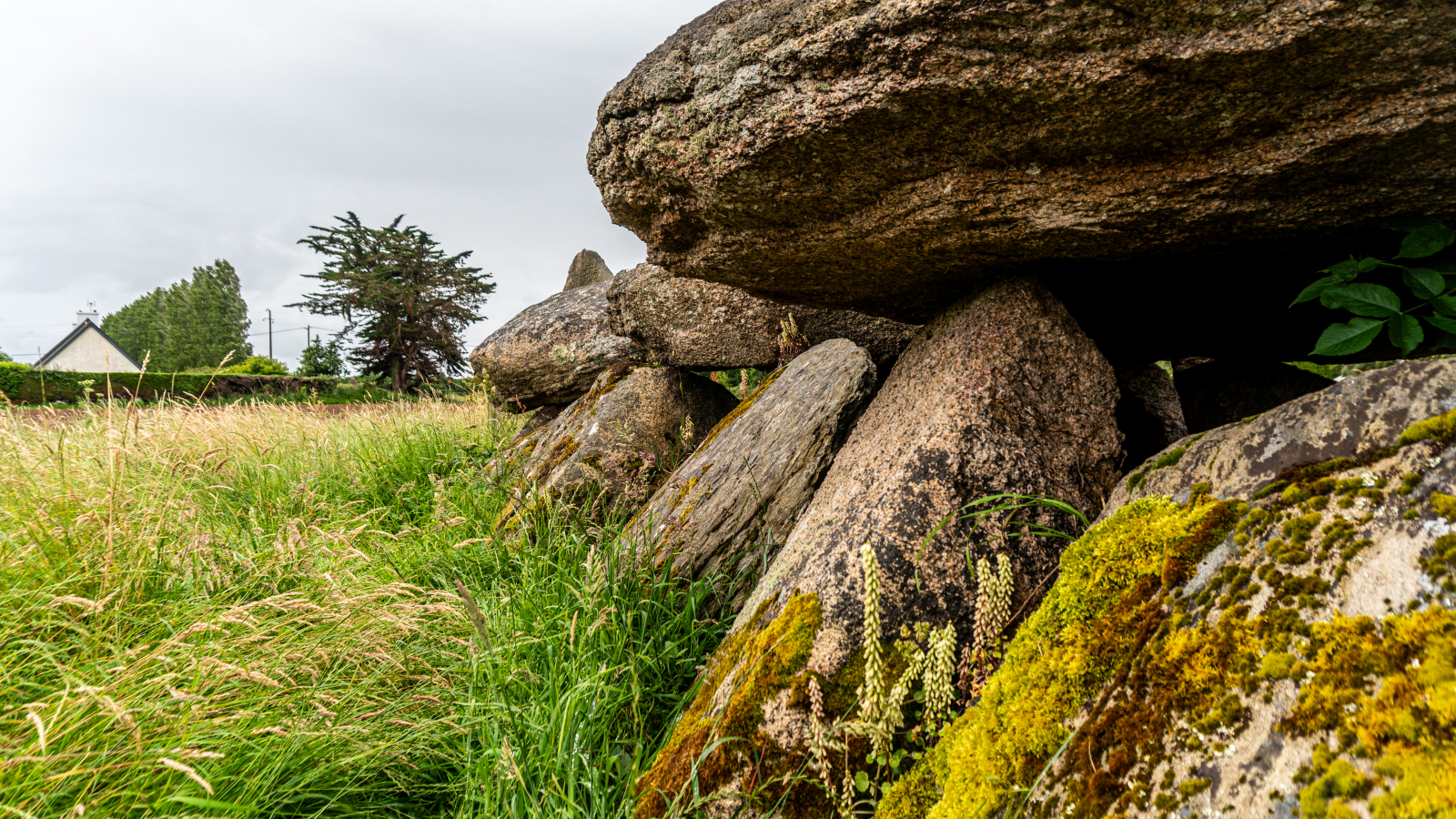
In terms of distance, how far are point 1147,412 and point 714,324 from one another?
111 inches

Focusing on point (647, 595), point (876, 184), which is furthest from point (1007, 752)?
point (876, 184)

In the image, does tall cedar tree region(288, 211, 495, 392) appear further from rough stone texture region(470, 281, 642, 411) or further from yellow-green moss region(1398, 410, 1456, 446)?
yellow-green moss region(1398, 410, 1456, 446)

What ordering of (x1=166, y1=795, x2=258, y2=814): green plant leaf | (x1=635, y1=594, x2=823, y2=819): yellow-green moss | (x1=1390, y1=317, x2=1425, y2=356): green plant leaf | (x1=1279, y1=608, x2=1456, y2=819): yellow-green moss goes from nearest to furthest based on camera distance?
(x1=1279, y1=608, x2=1456, y2=819): yellow-green moss → (x1=166, y1=795, x2=258, y2=814): green plant leaf → (x1=635, y1=594, x2=823, y2=819): yellow-green moss → (x1=1390, y1=317, x2=1425, y2=356): green plant leaf

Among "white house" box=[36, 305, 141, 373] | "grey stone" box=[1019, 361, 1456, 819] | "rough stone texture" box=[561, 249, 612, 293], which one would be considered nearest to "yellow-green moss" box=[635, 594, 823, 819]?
"grey stone" box=[1019, 361, 1456, 819]

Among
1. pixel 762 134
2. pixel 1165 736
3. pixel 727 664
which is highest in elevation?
pixel 762 134

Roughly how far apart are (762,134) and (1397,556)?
218 centimetres

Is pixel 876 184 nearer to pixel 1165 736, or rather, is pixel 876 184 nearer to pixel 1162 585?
pixel 1162 585

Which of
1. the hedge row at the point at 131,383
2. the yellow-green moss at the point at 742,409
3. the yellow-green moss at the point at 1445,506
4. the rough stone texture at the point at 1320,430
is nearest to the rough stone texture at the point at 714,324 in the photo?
the yellow-green moss at the point at 742,409

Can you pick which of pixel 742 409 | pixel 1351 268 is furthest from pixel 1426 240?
pixel 742 409

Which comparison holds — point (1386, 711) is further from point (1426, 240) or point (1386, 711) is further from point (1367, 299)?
point (1426, 240)

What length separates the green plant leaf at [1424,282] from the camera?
2.23 m

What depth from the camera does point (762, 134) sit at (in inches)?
99.3

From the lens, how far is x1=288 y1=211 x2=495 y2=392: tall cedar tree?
27.2 m

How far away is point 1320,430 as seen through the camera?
1335mm
